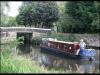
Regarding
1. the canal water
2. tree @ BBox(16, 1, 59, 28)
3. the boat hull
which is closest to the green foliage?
tree @ BBox(16, 1, 59, 28)

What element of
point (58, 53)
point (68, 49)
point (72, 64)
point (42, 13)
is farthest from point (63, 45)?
point (42, 13)

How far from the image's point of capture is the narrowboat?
58.1ft

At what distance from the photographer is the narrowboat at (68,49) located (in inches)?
697

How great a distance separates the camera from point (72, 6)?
72.8ft

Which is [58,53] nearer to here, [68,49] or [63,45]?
[63,45]

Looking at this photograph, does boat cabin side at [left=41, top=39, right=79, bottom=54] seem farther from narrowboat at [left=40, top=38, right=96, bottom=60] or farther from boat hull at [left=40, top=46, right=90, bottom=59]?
boat hull at [left=40, top=46, right=90, bottom=59]

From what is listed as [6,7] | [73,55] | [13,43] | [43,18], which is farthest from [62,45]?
[6,7]

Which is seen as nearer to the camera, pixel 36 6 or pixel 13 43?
pixel 13 43

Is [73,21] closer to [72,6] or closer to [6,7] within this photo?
[72,6]

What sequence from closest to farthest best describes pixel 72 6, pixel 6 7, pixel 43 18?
pixel 6 7 → pixel 72 6 → pixel 43 18

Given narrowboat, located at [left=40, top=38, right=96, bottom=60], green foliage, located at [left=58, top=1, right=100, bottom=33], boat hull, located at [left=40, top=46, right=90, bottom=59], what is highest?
green foliage, located at [left=58, top=1, right=100, bottom=33]

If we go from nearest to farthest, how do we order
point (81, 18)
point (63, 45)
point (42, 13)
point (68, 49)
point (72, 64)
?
point (72, 64) → point (68, 49) → point (63, 45) → point (81, 18) → point (42, 13)

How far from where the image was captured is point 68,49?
62.9 feet

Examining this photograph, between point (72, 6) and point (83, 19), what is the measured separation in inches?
60.7
